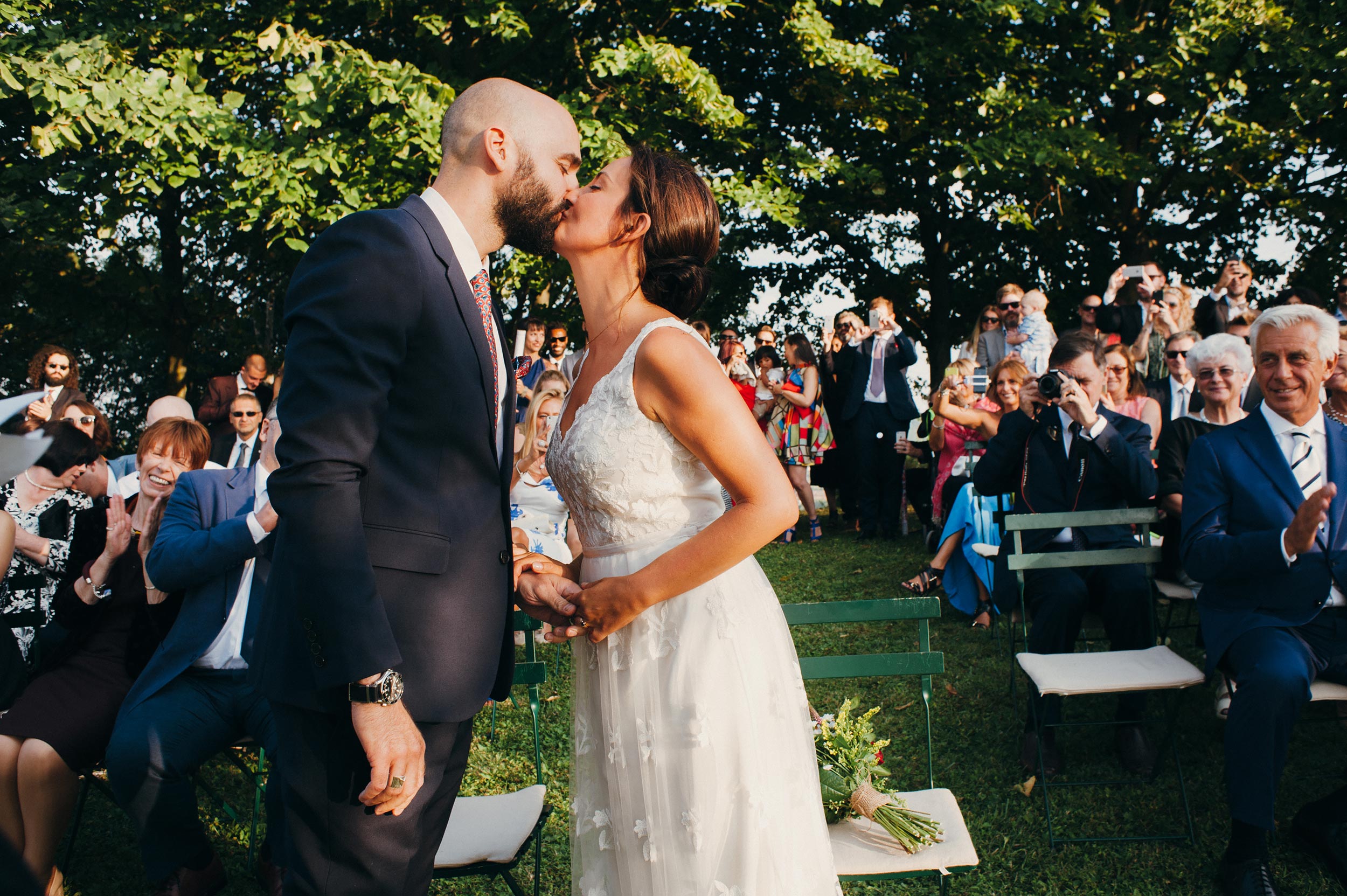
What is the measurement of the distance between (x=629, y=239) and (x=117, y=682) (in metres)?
2.85

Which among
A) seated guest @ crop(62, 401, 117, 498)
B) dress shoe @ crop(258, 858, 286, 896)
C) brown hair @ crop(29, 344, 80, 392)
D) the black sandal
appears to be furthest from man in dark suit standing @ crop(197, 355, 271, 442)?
the black sandal

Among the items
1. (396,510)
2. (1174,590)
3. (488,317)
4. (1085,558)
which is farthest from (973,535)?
(396,510)

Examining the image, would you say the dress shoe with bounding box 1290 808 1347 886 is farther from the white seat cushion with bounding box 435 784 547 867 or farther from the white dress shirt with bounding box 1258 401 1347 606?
the white seat cushion with bounding box 435 784 547 867

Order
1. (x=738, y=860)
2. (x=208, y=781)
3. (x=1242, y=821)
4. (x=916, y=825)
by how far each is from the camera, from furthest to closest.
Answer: (x=208, y=781)
(x=1242, y=821)
(x=916, y=825)
(x=738, y=860)

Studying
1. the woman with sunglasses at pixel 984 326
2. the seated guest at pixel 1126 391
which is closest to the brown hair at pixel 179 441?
the seated guest at pixel 1126 391

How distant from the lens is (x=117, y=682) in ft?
11.9

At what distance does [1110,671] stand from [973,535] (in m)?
2.63

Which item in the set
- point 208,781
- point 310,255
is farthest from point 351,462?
point 208,781

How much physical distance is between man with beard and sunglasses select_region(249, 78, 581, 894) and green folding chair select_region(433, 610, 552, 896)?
36.4 inches

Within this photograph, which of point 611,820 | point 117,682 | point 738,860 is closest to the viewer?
point 738,860

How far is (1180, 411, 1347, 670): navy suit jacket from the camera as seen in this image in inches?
142

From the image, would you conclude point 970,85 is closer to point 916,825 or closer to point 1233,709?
point 1233,709

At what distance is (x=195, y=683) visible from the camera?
3.51 metres

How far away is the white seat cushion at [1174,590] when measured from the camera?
497cm
